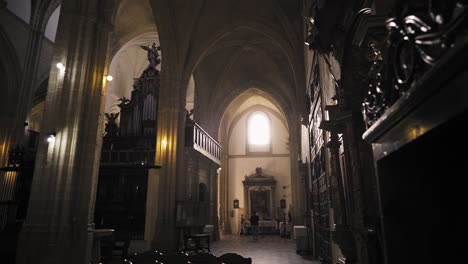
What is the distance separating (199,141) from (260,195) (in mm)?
11307

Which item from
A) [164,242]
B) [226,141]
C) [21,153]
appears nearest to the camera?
[21,153]

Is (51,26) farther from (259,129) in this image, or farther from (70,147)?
(259,129)

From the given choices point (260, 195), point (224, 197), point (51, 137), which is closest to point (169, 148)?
point (51, 137)

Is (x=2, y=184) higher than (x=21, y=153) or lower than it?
lower

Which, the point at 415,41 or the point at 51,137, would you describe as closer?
the point at 415,41

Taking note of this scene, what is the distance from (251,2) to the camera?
13977 mm

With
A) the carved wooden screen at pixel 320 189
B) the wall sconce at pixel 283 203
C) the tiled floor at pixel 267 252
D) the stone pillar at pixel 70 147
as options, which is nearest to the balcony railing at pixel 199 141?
the tiled floor at pixel 267 252

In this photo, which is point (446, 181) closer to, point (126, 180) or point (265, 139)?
point (126, 180)

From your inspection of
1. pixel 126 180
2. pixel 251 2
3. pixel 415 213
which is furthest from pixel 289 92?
pixel 415 213

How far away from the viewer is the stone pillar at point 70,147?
6.25 m

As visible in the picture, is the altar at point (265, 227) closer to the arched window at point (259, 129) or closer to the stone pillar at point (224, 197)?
the stone pillar at point (224, 197)

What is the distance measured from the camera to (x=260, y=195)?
2434 cm

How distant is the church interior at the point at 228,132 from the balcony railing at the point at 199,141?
0.10 meters

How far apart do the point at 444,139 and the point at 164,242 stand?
434 inches
